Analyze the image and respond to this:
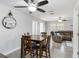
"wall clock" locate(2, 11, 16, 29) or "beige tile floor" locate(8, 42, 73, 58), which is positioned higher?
"wall clock" locate(2, 11, 16, 29)

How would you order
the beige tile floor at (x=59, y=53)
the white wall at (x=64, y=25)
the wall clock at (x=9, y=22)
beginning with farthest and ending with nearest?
the white wall at (x=64, y=25), the wall clock at (x=9, y=22), the beige tile floor at (x=59, y=53)

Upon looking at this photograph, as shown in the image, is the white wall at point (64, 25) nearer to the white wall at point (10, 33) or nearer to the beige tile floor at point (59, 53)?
the beige tile floor at point (59, 53)

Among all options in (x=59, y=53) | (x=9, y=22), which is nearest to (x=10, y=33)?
(x=9, y=22)

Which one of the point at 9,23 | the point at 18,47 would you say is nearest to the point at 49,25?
the point at 18,47

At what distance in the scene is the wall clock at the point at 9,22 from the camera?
403 cm

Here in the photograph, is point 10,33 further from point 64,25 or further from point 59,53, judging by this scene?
point 64,25

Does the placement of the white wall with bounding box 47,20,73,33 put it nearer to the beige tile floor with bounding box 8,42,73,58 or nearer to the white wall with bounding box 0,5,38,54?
the beige tile floor with bounding box 8,42,73,58

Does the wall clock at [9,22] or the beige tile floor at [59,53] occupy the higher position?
the wall clock at [9,22]

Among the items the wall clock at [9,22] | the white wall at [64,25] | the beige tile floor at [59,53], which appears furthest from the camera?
the white wall at [64,25]

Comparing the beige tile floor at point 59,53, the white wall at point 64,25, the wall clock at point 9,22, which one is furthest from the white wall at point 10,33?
the white wall at point 64,25

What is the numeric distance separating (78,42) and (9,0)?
3027 millimetres

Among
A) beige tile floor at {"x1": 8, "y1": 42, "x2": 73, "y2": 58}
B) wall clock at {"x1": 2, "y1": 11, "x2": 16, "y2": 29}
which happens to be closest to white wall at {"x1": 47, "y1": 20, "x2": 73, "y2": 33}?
beige tile floor at {"x1": 8, "y1": 42, "x2": 73, "y2": 58}

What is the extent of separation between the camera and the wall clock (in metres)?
4.03

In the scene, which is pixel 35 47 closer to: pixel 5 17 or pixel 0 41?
pixel 0 41
